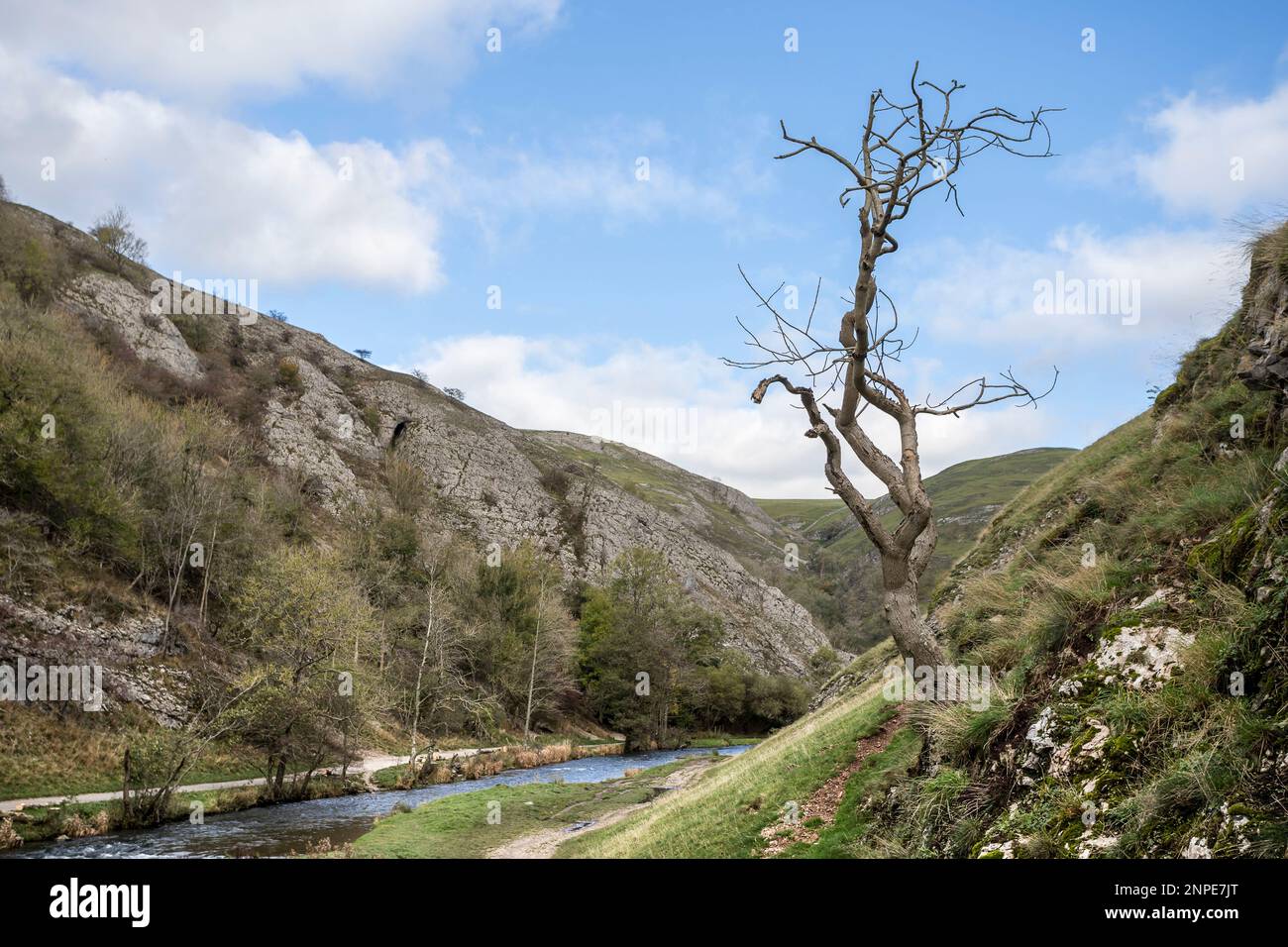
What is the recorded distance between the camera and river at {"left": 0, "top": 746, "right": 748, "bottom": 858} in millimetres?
22453

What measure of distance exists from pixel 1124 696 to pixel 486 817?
81.1ft

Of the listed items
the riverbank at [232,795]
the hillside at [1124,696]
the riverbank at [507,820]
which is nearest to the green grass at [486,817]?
the riverbank at [507,820]

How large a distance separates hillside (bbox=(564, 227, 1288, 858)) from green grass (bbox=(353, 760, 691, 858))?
10.3 metres

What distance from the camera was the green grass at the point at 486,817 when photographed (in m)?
22.4

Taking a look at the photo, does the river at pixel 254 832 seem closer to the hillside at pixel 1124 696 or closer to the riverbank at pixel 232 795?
the riverbank at pixel 232 795

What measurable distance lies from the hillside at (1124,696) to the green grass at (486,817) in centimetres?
1025

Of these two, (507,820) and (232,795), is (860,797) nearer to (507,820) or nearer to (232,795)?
(507,820)

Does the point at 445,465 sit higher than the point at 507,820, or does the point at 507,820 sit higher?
the point at 445,465

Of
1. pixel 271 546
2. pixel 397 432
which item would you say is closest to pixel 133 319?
pixel 397 432

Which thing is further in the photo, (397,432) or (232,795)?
(397,432)

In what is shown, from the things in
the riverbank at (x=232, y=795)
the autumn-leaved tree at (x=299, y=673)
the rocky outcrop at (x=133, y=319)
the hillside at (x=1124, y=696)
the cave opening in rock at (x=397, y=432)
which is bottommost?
the riverbank at (x=232, y=795)

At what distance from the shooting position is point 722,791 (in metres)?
16.7

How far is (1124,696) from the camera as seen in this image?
24.1ft

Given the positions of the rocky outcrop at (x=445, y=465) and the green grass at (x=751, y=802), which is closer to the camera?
the green grass at (x=751, y=802)
